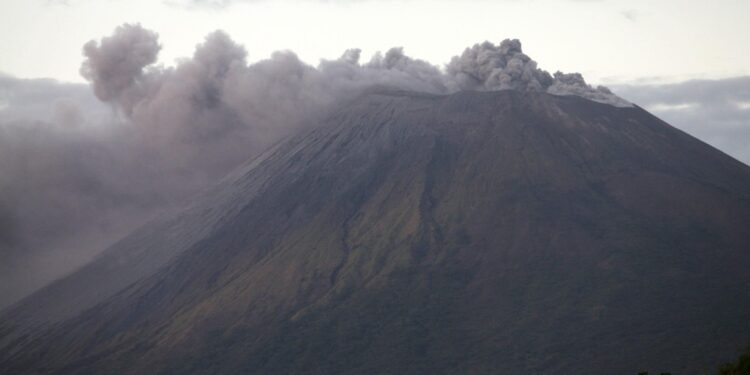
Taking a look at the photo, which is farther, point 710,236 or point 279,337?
point 710,236

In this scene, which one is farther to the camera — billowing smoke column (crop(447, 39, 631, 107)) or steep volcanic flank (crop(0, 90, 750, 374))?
billowing smoke column (crop(447, 39, 631, 107))

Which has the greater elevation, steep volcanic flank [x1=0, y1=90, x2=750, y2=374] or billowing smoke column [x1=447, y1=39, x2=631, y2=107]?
billowing smoke column [x1=447, y1=39, x2=631, y2=107]

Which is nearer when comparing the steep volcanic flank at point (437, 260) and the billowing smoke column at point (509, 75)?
the steep volcanic flank at point (437, 260)

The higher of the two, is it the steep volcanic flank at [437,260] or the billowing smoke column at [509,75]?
the billowing smoke column at [509,75]

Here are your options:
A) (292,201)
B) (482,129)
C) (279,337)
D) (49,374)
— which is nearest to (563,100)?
(482,129)

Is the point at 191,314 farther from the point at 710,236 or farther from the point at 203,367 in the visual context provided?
the point at 710,236

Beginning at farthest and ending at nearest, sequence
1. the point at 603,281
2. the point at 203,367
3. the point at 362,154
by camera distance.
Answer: the point at 362,154 < the point at 603,281 < the point at 203,367

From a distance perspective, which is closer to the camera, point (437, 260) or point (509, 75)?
point (437, 260)

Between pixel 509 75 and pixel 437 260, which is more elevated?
pixel 509 75
